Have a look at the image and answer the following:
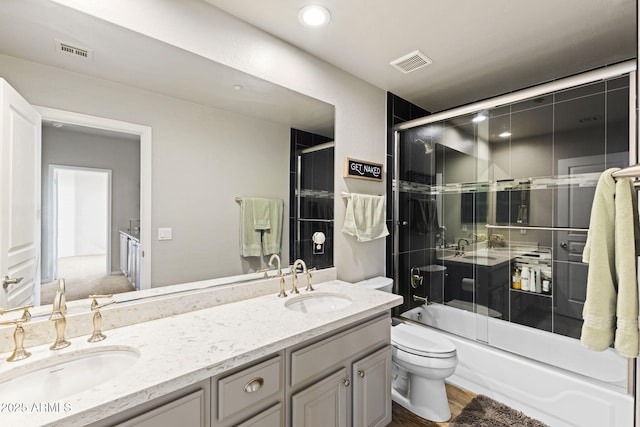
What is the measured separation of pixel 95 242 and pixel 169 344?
56 centimetres

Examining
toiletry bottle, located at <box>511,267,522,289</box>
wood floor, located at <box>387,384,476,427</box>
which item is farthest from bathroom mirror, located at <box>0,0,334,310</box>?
toiletry bottle, located at <box>511,267,522,289</box>

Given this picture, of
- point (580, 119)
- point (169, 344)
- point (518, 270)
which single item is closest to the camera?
point (169, 344)

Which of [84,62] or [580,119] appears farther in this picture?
[580,119]

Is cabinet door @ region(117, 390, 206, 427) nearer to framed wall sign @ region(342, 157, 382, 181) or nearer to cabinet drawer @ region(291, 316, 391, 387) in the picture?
cabinet drawer @ region(291, 316, 391, 387)

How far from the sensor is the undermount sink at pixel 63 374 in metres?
0.87

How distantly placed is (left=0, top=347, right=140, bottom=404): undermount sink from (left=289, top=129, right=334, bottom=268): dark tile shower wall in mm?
1061

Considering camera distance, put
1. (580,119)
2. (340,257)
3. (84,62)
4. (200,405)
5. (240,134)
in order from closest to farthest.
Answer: (200,405) < (84,62) < (240,134) < (580,119) < (340,257)

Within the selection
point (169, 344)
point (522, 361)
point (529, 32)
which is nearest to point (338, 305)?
point (169, 344)

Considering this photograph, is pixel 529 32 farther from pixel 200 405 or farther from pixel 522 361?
pixel 200 405

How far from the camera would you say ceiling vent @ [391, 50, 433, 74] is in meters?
1.98

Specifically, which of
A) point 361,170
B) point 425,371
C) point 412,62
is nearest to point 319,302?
point 425,371

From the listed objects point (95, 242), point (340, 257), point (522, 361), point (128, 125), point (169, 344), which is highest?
point (128, 125)

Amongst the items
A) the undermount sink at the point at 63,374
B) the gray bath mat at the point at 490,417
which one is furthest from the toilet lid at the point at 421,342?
the undermount sink at the point at 63,374

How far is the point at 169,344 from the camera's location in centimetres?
106
